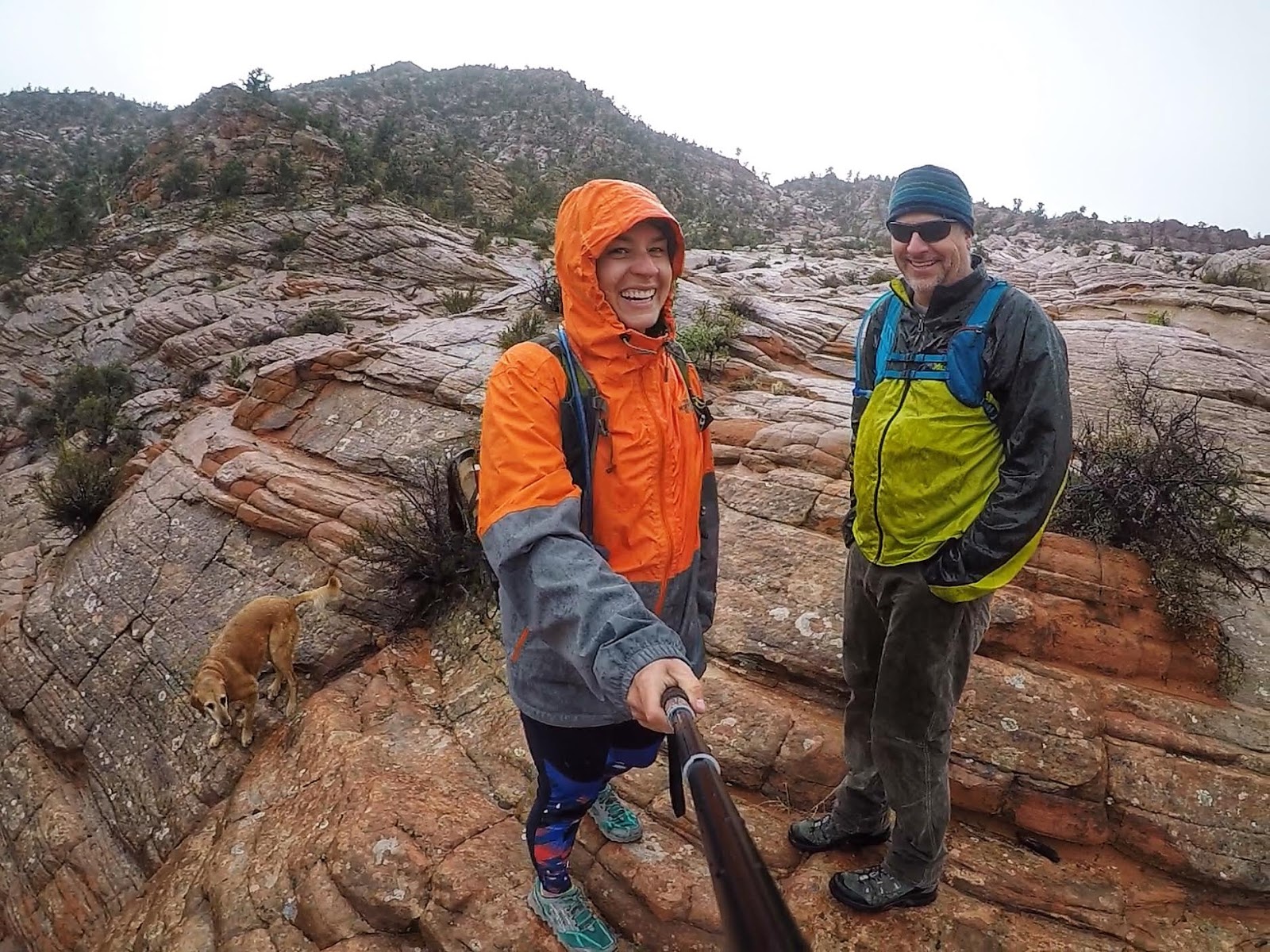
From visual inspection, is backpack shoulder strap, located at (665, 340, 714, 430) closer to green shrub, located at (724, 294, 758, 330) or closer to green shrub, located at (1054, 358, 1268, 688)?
green shrub, located at (1054, 358, 1268, 688)

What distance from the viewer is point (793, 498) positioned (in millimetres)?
5465

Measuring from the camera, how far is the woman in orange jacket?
4.59 ft

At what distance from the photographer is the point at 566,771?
7.70ft

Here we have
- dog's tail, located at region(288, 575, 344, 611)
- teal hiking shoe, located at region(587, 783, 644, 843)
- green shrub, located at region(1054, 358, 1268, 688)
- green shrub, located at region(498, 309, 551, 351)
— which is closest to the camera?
teal hiking shoe, located at region(587, 783, 644, 843)

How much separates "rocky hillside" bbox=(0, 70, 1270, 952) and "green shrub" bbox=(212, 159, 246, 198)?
16300 millimetres

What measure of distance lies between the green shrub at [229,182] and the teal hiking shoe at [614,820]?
2655cm

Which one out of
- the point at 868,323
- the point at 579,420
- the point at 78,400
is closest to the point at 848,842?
the point at 868,323

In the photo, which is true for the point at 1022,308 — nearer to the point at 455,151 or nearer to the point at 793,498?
the point at 793,498

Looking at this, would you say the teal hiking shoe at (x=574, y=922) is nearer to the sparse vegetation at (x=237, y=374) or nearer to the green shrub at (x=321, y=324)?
the sparse vegetation at (x=237, y=374)

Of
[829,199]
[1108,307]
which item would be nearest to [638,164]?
[829,199]

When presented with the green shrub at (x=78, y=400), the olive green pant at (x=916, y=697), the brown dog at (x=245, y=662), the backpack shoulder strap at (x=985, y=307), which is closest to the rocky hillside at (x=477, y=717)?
the brown dog at (x=245, y=662)

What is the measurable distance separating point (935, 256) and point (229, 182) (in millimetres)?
27517

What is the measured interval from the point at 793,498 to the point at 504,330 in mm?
6048

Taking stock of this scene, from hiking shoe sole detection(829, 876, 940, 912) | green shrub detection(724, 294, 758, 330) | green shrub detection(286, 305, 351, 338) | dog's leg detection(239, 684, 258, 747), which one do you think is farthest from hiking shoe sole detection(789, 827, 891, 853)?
green shrub detection(286, 305, 351, 338)
